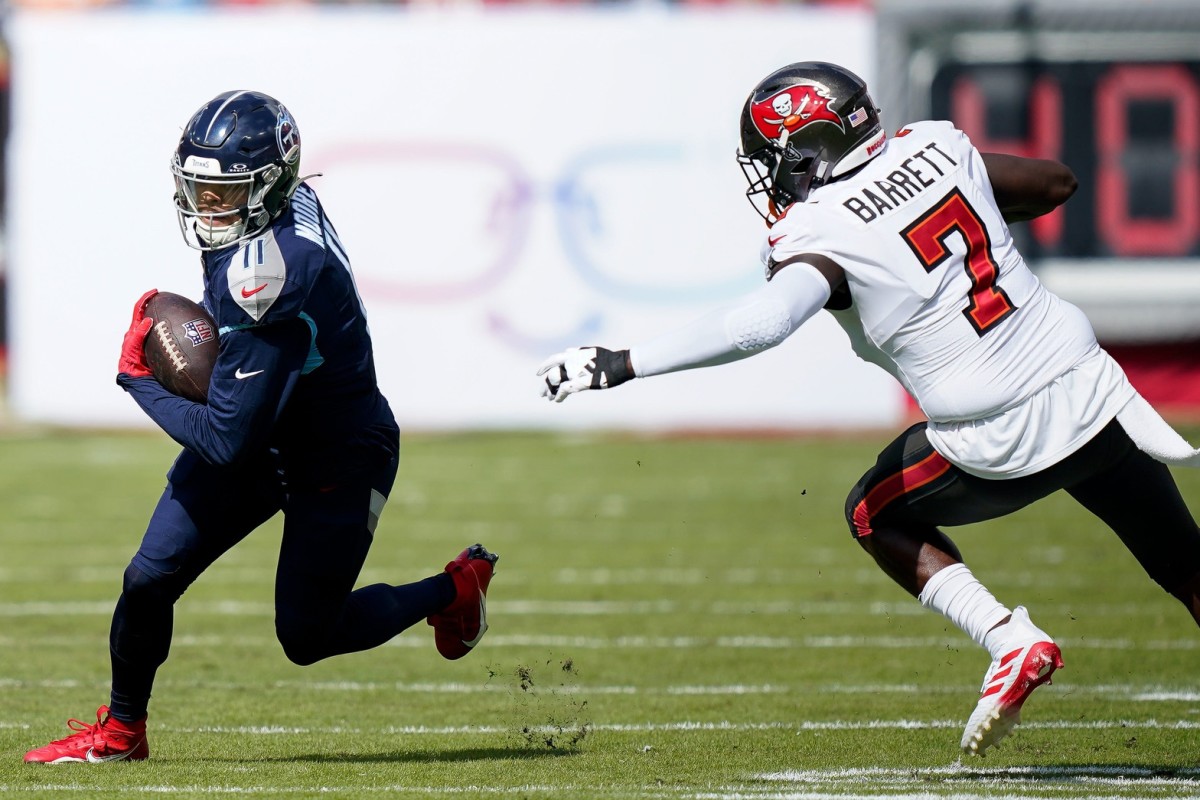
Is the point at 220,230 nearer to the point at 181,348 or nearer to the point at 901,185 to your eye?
the point at 181,348

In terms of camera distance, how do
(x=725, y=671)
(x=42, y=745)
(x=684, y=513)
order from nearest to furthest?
1. (x=42, y=745)
2. (x=725, y=671)
3. (x=684, y=513)

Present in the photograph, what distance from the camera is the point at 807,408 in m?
14.0

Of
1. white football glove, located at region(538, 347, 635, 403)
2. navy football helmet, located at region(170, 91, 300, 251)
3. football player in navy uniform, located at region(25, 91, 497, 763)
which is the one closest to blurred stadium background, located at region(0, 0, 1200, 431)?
football player in navy uniform, located at region(25, 91, 497, 763)

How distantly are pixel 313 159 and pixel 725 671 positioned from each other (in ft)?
30.1

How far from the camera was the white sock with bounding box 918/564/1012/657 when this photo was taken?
4.17 metres

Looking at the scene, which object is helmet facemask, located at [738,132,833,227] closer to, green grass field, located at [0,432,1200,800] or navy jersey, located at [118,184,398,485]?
navy jersey, located at [118,184,398,485]

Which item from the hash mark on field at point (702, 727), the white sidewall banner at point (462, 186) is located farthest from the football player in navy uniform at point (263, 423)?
the white sidewall banner at point (462, 186)

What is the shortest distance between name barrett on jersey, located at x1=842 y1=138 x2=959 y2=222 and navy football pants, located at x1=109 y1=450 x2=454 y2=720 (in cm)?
146

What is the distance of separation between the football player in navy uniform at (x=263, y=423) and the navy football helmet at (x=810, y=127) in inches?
43.7

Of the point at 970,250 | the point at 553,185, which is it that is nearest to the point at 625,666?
the point at 970,250

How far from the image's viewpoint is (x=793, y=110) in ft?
13.9

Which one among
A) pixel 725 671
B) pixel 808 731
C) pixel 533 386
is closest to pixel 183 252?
pixel 533 386

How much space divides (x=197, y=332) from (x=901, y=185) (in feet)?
5.90

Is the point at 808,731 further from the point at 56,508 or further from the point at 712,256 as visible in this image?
the point at 712,256
